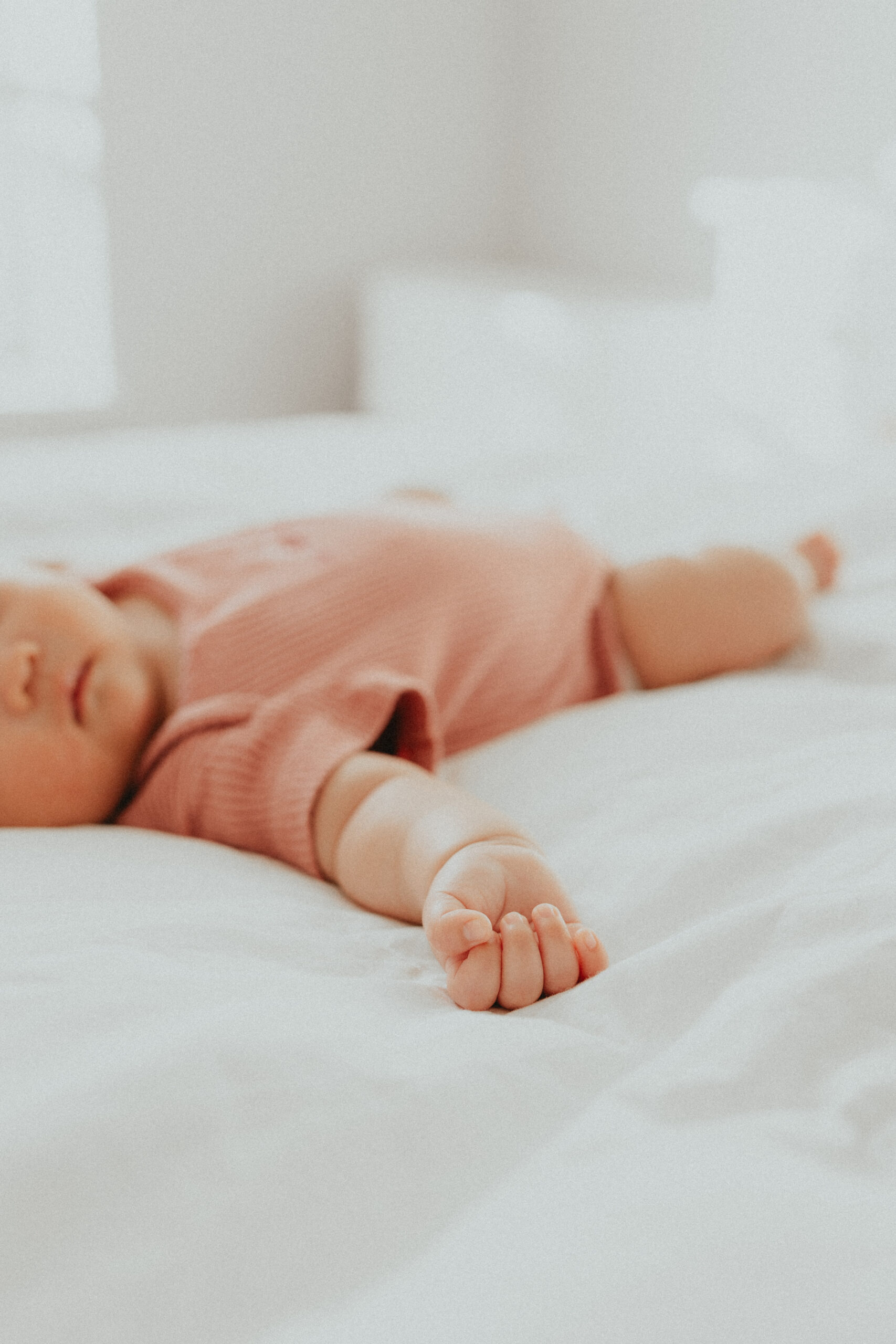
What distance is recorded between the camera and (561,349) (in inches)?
84.4

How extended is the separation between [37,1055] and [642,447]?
5.56ft

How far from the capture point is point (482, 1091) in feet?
1.35

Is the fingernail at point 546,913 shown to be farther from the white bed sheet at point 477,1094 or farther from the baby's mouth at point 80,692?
the baby's mouth at point 80,692

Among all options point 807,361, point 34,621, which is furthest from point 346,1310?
point 807,361

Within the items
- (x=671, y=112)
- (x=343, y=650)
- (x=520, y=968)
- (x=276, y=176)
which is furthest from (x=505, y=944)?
(x=276, y=176)

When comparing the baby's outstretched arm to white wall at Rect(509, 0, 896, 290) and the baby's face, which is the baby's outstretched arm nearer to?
the baby's face

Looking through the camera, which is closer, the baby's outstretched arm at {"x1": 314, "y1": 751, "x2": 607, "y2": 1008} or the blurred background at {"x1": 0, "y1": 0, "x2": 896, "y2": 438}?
the baby's outstretched arm at {"x1": 314, "y1": 751, "x2": 607, "y2": 1008}

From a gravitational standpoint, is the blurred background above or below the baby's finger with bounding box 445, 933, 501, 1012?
above

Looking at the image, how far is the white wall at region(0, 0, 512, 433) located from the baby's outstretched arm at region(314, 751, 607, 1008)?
200cm

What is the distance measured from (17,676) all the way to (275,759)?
0.67 feet

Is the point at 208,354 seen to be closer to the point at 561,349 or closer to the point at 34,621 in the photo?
the point at 561,349

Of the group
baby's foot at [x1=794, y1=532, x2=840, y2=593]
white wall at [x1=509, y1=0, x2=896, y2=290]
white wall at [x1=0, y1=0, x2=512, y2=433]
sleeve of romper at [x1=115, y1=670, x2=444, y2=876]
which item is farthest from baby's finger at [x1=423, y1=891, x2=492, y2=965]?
white wall at [x1=0, y1=0, x2=512, y2=433]

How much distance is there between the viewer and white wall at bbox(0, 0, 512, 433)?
246 cm

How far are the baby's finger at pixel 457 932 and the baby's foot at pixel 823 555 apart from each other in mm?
697
